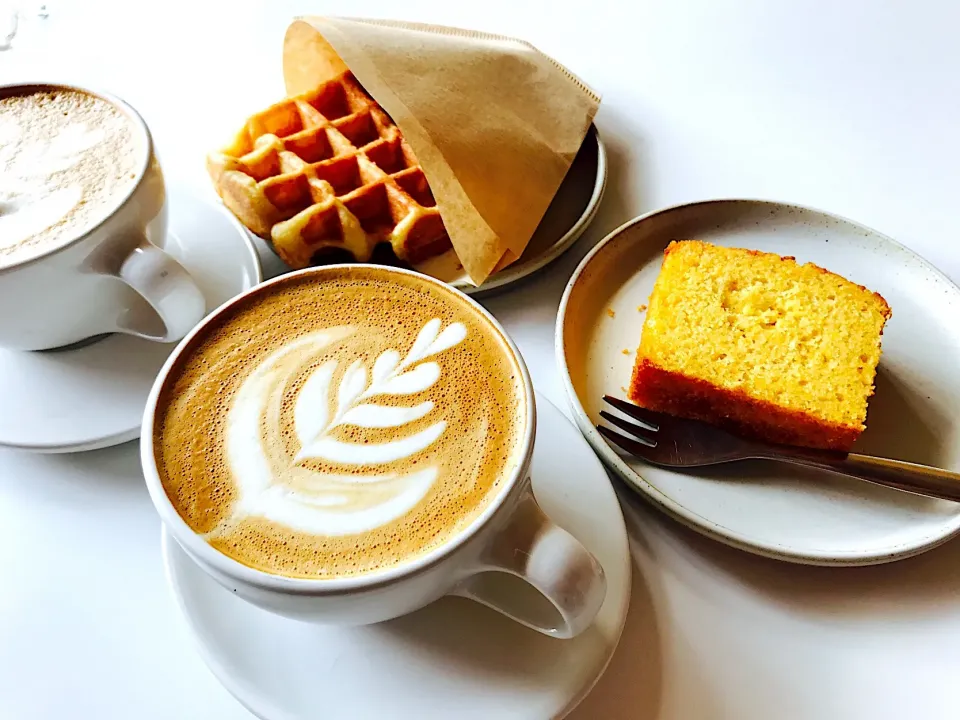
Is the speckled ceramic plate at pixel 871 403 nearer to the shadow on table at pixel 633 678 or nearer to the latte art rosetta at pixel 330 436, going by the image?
the shadow on table at pixel 633 678

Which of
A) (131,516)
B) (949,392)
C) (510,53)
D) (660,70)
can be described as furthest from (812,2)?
(131,516)

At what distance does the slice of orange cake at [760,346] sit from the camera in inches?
31.9

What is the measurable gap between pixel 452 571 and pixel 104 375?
52cm

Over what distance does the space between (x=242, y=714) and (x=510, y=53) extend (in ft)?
3.20

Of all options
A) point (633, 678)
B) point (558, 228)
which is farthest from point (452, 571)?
point (558, 228)

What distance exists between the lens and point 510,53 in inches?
45.5

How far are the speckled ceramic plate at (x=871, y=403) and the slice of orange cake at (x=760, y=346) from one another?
0.05 metres

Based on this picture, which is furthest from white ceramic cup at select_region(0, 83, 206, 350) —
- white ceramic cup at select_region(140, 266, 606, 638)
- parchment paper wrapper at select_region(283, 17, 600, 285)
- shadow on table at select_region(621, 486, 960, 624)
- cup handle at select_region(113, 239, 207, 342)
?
shadow on table at select_region(621, 486, 960, 624)

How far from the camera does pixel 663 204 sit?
3.73ft

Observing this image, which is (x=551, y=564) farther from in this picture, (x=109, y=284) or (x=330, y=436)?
(x=109, y=284)

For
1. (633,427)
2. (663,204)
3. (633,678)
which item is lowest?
(633,678)

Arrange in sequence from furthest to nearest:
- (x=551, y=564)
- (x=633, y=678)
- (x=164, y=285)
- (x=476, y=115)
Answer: (x=476, y=115) < (x=164, y=285) < (x=633, y=678) < (x=551, y=564)

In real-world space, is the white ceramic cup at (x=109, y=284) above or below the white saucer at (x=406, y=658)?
above

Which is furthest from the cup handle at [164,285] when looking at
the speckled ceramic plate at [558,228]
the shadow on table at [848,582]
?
the shadow on table at [848,582]
